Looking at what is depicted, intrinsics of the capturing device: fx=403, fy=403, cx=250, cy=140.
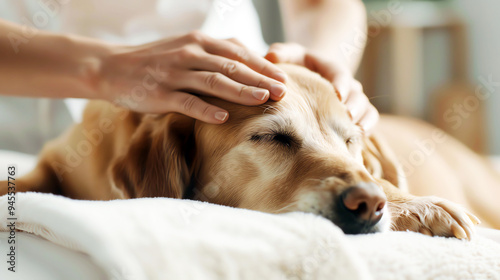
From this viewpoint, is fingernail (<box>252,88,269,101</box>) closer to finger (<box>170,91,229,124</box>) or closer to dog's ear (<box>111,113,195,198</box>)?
finger (<box>170,91,229,124</box>)

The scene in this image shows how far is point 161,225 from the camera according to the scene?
1.85 feet

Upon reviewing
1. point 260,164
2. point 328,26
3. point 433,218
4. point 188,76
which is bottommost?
point 433,218

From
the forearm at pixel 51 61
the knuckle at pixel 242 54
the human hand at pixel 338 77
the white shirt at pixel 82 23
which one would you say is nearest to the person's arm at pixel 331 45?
the human hand at pixel 338 77

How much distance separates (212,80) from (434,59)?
4098 mm

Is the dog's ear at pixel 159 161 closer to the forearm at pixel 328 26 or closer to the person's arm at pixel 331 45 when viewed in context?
the person's arm at pixel 331 45

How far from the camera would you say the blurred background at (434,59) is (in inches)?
157

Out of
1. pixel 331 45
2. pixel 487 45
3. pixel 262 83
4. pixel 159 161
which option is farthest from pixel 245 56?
pixel 487 45

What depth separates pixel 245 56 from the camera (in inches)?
41.2

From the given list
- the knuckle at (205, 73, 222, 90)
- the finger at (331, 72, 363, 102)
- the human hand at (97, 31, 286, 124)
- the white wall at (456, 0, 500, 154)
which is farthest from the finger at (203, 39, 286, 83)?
the white wall at (456, 0, 500, 154)

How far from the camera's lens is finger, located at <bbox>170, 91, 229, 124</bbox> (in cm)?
97

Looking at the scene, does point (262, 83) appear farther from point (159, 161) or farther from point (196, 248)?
point (196, 248)

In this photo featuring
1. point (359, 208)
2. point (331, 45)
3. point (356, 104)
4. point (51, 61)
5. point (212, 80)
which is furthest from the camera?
point (331, 45)

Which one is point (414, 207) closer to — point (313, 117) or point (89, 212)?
point (313, 117)

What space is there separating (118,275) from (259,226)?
205 mm
